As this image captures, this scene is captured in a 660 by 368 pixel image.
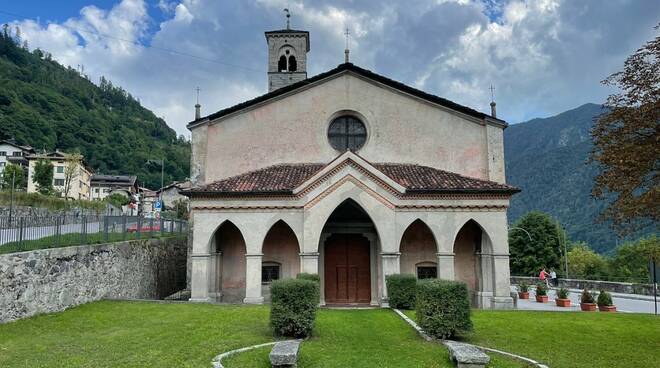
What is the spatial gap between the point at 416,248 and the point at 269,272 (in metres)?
6.46

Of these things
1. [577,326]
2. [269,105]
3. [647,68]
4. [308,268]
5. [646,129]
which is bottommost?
[577,326]

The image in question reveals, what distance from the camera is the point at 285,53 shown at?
3069cm

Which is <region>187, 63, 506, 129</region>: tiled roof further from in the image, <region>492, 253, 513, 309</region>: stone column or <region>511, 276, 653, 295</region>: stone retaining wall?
<region>511, 276, 653, 295</region>: stone retaining wall

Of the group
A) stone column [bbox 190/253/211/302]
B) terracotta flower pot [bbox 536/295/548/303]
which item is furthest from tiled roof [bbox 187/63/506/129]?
terracotta flower pot [bbox 536/295/548/303]

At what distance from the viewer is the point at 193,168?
20.8 m

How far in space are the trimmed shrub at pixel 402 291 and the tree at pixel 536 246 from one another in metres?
48.8

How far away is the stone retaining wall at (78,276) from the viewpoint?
38.4 ft

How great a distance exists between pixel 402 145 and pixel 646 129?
1176cm

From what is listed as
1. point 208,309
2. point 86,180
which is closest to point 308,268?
point 208,309

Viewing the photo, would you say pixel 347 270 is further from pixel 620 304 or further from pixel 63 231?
pixel 620 304

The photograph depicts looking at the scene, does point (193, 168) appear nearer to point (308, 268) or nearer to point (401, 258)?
point (308, 268)

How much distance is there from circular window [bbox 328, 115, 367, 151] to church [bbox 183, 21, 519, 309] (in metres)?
0.05

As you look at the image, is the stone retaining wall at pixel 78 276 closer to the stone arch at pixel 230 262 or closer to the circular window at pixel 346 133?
the stone arch at pixel 230 262

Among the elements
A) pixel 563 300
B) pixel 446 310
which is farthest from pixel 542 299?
pixel 446 310
